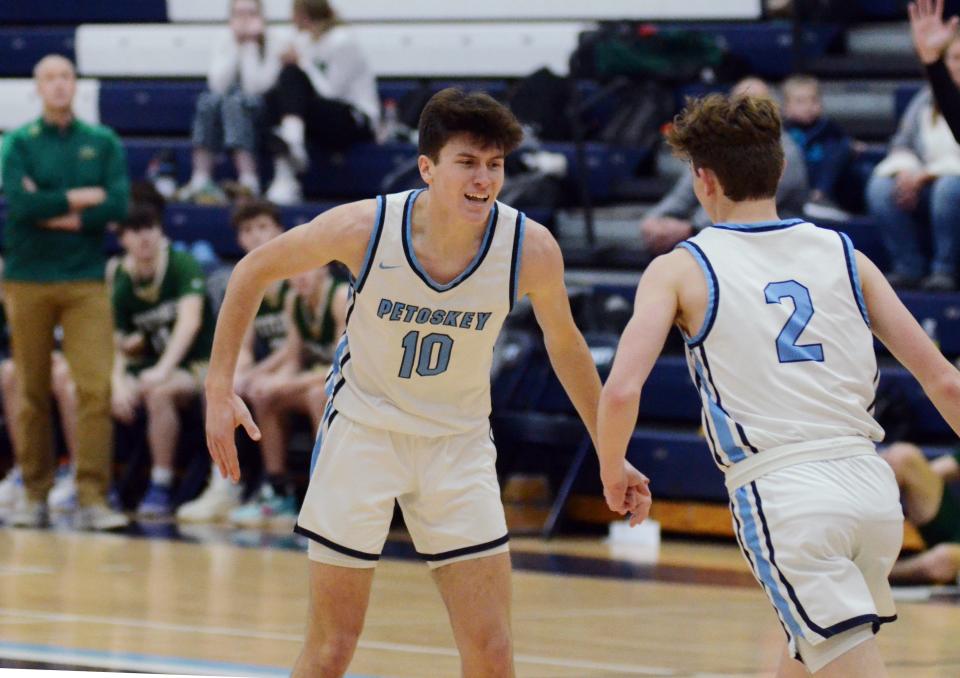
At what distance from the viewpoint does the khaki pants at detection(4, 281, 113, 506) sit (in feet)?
28.3

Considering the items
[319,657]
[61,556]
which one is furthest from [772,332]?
[61,556]

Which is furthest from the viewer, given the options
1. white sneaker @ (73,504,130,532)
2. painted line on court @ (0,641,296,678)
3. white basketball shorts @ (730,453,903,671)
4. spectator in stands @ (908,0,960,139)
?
white sneaker @ (73,504,130,532)

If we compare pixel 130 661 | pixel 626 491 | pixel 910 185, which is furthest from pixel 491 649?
pixel 910 185

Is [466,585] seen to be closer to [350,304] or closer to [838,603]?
[350,304]

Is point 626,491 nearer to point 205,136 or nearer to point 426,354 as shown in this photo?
point 426,354

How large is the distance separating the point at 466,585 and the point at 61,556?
168 inches

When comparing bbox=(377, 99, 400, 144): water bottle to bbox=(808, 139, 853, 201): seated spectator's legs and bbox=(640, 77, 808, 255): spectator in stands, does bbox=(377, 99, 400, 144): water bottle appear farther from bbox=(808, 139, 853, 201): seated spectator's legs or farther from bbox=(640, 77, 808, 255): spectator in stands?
bbox=(808, 139, 853, 201): seated spectator's legs

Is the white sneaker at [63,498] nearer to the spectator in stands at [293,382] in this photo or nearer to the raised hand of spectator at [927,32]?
the spectator in stands at [293,382]

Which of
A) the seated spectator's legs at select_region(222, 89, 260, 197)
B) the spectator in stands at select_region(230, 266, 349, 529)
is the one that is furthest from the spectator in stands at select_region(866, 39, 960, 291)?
the seated spectator's legs at select_region(222, 89, 260, 197)

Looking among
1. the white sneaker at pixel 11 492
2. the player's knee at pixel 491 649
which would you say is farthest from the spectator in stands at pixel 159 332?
the player's knee at pixel 491 649

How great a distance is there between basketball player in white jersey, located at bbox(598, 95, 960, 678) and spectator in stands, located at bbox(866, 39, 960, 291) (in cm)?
561

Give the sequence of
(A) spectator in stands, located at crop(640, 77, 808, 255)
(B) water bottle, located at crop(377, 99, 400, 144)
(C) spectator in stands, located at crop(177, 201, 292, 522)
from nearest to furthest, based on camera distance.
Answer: (A) spectator in stands, located at crop(640, 77, 808, 255)
(C) spectator in stands, located at crop(177, 201, 292, 522)
(B) water bottle, located at crop(377, 99, 400, 144)

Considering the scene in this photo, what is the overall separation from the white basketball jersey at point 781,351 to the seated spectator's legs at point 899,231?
18.9 ft

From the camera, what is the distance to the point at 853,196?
31.9ft
